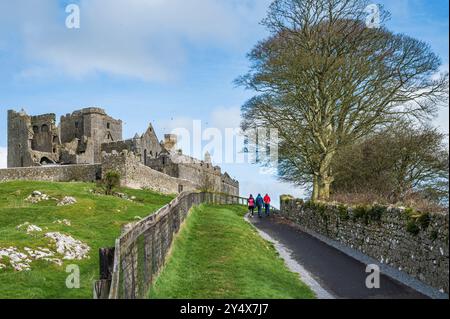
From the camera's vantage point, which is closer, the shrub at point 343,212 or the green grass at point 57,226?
the green grass at point 57,226

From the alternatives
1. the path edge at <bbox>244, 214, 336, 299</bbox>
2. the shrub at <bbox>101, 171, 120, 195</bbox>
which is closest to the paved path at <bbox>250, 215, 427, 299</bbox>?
the path edge at <bbox>244, 214, 336, 299</bbox>

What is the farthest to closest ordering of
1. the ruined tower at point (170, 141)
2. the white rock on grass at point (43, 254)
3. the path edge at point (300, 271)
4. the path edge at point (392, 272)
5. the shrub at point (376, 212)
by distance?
the ruined tower at point (170, 141), the shrub at point (376, 212), the white rock on grass at point (43, 254), the path edge at point (300, 271), the path edge at point (392, 272)

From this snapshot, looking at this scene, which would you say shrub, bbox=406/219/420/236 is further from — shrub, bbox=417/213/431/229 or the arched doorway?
the arched doorway

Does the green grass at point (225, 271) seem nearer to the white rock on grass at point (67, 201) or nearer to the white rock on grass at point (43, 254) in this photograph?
the white rock on grass at point (43, 254)

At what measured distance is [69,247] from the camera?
18.3 meters

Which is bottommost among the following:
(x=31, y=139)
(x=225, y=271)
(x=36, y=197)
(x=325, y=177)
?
(x=225, y=271)

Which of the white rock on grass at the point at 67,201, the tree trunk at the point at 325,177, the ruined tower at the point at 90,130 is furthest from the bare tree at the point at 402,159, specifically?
the ruined tower at the point at 90,130

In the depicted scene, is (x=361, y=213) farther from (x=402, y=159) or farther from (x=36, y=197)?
(x=36, y=197)

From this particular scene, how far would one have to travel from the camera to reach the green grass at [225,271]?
1277 cm

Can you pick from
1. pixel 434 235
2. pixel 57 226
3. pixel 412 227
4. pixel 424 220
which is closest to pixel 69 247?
pixel 57 226

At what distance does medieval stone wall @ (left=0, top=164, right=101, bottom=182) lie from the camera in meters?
51.9

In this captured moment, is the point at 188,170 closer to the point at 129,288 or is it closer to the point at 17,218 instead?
the point at 17,218

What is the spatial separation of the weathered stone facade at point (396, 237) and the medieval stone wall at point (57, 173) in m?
30.6

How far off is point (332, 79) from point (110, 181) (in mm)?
22442
